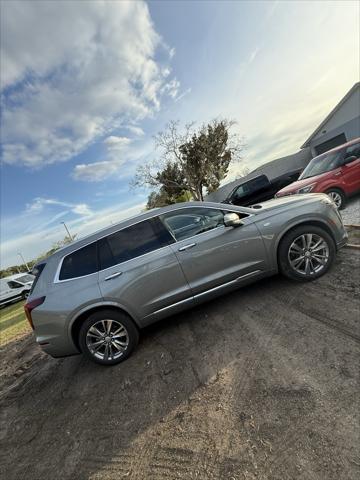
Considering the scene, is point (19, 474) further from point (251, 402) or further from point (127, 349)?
point (251, 402)

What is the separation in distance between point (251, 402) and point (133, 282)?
2.09 meters

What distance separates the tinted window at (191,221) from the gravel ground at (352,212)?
405 centimetres

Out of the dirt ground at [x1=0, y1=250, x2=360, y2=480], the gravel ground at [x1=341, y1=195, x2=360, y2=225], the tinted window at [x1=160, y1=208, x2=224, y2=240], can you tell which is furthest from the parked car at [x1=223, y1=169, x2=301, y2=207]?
the tinted window at [x1=160, y1=208, x2=224, y2=240]

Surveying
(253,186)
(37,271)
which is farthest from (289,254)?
(253,186)

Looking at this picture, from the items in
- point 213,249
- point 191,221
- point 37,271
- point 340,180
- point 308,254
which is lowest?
point 308,254

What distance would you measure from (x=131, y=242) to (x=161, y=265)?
0.57m

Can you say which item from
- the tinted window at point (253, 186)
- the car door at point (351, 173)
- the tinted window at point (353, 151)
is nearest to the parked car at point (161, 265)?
the car door at point (351, 173)

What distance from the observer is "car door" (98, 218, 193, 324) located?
4008 millimetres

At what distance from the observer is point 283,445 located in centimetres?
214

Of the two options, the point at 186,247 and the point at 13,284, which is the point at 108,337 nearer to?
the point at 186,247

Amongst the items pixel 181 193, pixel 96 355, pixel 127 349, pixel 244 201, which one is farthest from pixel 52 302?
pixel 181 193

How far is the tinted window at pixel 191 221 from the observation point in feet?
14.1

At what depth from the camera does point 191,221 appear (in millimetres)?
4410

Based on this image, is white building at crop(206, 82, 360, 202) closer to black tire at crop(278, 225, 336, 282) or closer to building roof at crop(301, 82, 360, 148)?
building roof at crop(301, 82, 360, 148)
